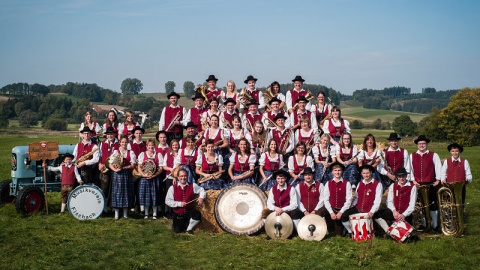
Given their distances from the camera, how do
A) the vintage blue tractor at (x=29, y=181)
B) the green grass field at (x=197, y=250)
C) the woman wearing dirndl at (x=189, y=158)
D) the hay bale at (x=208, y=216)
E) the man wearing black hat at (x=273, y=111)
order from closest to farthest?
the green grass field at (x=197, y=250)
the hay bale at (x=208, y=216)
the woman wearing dirndl at (x=189, y=158)
the vintage blue tractor at (x=29, y=181)
the man wearing black hat at (x=273, y=111)

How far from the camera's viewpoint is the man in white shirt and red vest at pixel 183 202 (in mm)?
8945

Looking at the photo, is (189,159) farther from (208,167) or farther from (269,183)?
(269,183)

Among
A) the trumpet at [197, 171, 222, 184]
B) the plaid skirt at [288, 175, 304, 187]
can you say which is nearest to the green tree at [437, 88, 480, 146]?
the plaid skirt at [288, 175, 304, 187]

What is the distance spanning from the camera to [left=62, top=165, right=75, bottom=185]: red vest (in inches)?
402

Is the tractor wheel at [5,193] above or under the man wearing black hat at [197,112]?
under

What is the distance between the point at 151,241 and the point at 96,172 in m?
2.88

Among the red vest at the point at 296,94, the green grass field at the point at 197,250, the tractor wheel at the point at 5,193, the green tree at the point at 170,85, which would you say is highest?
the green tree at the point at 170,85

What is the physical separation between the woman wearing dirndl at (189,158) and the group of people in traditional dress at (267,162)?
2 centimetres

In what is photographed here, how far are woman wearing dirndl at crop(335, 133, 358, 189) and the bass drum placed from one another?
1680mm

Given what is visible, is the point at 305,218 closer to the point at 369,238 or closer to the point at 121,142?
the point at 369,238

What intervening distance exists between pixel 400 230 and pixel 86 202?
5902 millimetres

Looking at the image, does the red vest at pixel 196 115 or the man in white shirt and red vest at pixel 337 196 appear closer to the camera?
the man in white shirt and red vest at pixel 337 196

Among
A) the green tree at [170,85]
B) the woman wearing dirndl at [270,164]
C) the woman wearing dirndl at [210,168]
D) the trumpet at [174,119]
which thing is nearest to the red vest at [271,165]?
the woman wearing dirndl at [270,164]

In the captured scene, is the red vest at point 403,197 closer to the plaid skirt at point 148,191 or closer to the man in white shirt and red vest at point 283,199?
the man in white shirt and red vest at point 283,199
